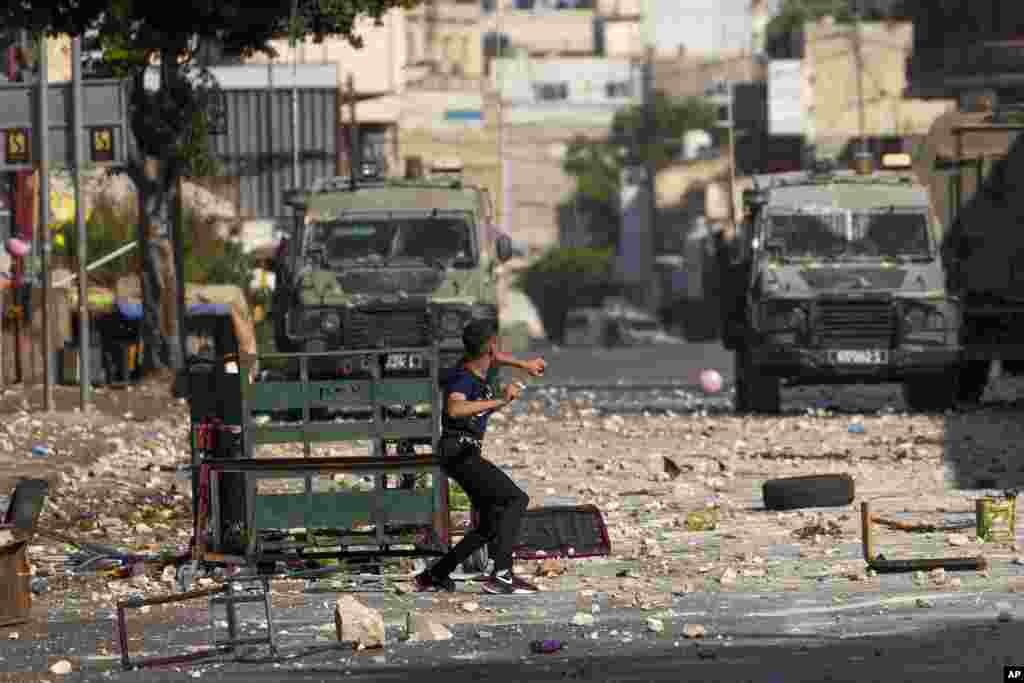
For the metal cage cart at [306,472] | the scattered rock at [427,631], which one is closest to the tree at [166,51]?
the metal cage cart at [306,472]

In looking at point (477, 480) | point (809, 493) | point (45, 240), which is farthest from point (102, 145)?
point (477, 480)

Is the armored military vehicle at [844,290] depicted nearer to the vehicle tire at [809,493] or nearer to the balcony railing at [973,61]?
the vehicle tire at [809,493]

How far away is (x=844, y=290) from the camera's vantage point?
26.3m

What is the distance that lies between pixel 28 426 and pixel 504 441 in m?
4.80

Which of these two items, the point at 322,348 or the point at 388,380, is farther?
the point at 322,348

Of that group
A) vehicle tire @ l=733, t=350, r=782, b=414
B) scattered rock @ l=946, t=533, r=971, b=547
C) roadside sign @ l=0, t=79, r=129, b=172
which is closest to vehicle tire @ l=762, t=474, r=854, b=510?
scattered rock @ l=946, t=533, r=971, b=547

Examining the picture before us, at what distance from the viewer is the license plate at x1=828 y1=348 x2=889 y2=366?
2627cm

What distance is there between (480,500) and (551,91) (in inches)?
4863

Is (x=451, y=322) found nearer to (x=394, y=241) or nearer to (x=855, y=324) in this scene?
(x=394, y=241)

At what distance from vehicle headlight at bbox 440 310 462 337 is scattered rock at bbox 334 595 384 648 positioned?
16515 millimetres

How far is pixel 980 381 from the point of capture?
28.9m

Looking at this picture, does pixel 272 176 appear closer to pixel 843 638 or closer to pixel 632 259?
pixel 632 259

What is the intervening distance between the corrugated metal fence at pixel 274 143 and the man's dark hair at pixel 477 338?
53.7 metres

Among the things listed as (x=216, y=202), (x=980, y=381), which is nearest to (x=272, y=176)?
(x=216, y=202)
